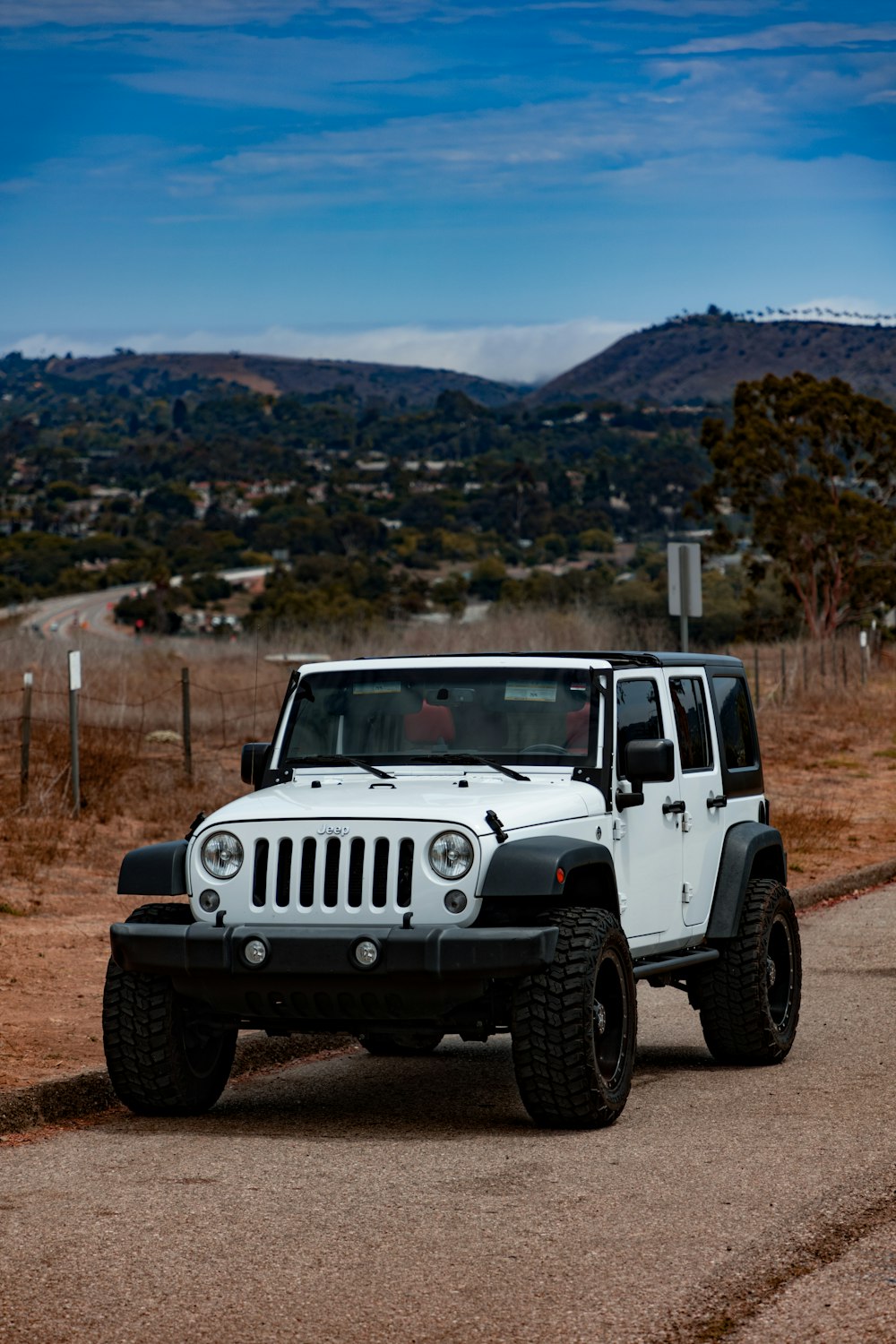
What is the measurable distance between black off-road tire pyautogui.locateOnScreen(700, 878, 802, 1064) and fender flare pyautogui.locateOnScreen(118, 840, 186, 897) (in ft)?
9.22

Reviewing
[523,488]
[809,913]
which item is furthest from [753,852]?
[523,488]

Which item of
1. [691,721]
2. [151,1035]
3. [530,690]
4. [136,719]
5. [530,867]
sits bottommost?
[136,719]

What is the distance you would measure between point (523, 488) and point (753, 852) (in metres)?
140

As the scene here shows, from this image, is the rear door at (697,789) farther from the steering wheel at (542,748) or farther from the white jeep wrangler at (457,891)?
the steering wheel at (542,748)

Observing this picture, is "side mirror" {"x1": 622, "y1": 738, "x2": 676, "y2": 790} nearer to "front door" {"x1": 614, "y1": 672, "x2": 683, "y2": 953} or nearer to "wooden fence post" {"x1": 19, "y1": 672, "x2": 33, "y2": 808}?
"front door" {"x1": 614, "y1": 672, "x2": 683, "y2": 953}

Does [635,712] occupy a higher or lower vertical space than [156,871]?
higher

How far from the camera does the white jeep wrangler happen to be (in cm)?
716

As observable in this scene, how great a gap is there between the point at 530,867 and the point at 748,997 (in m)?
2.32

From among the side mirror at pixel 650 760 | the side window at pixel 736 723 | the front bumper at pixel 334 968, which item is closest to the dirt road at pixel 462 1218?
the front bumper at pixel 334 968

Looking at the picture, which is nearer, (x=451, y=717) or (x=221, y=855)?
(x=221, y=855)

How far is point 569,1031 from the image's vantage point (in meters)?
7.12

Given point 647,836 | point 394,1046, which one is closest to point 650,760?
point 647,836

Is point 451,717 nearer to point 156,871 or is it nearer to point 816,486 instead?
point 156,871

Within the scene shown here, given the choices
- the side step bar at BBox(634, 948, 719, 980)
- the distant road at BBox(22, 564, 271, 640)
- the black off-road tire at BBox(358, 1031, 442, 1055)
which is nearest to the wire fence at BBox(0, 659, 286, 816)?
the black off-road tire at BBox(358, 1031, 442, 1055)
